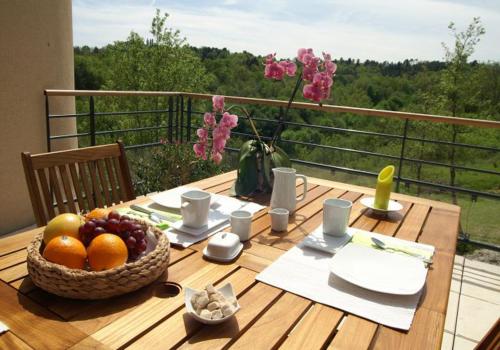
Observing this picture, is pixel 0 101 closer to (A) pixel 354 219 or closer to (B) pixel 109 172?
(B) pixel 109 172

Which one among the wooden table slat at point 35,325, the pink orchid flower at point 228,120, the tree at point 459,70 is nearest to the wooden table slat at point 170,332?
the wooden table slat at point 35,325

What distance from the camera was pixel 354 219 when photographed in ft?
4.88

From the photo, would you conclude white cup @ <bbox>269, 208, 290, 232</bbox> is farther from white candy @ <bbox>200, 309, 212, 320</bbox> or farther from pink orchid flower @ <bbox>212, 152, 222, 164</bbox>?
white candy @ <bbox>200, 309, 212, 320</bbox>

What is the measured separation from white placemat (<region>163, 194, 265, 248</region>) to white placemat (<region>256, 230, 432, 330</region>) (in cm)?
26

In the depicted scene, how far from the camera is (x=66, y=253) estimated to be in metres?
0.86

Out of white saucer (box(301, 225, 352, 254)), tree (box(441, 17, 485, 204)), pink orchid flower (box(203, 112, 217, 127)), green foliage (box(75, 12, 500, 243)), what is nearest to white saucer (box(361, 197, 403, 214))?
white saucer (box(301, 225, 352, 254))

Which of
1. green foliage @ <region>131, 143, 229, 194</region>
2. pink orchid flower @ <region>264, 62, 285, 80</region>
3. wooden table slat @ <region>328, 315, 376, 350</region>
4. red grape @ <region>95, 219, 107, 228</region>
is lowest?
green foliage @ <region>131, 143, 229, 194</region>

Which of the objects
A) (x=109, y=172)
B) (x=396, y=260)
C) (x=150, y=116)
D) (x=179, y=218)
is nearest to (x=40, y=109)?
(x=109, y=172)

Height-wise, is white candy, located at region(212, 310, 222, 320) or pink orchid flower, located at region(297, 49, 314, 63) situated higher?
pink orchid flower, located at region(297, 49, 314, 63)

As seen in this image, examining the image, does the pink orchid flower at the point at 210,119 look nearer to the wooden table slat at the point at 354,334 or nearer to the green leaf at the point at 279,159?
the green leaf at the point at 279,159

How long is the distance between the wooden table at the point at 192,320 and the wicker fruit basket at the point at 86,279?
3 cm

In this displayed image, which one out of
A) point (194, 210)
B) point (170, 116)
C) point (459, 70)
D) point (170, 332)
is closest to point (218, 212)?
point (194, 210)

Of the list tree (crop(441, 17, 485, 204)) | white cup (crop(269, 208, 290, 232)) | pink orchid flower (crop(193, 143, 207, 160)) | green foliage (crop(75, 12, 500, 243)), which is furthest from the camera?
green foliage (crop(75, 12, 500, 243))

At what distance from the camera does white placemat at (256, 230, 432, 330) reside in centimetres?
86
